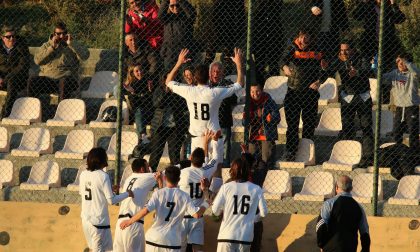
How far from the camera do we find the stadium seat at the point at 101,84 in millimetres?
21609

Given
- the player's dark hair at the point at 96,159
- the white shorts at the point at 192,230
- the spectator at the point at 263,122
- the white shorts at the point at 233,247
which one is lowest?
the white shorts at the point at 233,247

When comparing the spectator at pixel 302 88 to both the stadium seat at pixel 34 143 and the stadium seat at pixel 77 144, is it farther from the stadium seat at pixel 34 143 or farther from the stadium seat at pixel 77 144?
the stadium seat at pixel 34 143

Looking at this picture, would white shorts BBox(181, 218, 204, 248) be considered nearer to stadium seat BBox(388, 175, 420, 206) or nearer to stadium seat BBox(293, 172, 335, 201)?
stadium seat BBox(293, 172, 335, 201)

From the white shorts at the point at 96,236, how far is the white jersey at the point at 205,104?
178 cm

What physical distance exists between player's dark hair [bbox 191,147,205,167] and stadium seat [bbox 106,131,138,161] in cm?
288

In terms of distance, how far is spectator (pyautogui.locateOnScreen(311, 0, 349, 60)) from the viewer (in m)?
19.9

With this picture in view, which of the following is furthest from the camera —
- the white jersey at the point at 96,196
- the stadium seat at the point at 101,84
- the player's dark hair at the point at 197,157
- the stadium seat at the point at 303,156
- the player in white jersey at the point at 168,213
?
the stadium seat at the point at 101,84

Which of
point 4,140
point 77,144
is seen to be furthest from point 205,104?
point 4,140

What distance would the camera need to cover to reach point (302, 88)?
63.6ft

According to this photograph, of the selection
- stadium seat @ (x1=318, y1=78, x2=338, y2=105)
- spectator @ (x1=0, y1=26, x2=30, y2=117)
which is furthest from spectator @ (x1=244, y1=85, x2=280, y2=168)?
Result: spectator @ (x1=0, y1=26, x2=30, y2=117)

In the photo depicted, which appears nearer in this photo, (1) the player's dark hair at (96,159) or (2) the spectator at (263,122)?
(1) the player's dark hair at (96,159)

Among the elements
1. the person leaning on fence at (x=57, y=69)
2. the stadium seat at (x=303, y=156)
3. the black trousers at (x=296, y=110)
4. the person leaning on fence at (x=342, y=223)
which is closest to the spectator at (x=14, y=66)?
the person leaning on fence at (x=57, y=69)

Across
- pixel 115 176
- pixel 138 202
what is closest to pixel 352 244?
pixel 138 202

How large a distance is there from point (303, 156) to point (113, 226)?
9.93ft
